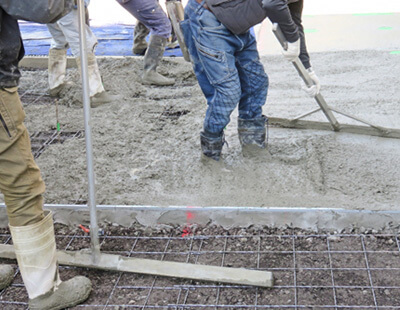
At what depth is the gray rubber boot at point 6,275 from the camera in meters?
2.84

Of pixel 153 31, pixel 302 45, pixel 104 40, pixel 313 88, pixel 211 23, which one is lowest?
pixel 104 40

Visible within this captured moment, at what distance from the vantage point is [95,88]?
5328 mm

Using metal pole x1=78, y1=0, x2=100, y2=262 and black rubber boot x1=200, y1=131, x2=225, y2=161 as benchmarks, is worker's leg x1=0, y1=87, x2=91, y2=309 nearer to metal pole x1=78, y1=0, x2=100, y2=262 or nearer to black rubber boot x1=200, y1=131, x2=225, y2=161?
metal pole x1=78, y1=0, x2=100, y2=262

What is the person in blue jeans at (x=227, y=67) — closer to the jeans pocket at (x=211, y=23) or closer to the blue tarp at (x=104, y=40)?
the jeans pocket at (x=211, y=23)

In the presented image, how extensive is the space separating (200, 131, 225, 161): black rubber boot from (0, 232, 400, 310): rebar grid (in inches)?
36.1

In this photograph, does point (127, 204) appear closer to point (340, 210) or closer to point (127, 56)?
point (340, 210)

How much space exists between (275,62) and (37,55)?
2.81 meters

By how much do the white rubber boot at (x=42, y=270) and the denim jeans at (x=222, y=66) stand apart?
58.8 inches

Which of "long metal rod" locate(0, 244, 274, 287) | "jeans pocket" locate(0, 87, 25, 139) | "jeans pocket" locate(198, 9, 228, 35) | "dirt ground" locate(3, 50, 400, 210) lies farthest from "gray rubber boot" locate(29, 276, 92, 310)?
"jeans pocket" locate(198, 9, 228, 35)

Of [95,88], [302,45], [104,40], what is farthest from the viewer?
[104,40]

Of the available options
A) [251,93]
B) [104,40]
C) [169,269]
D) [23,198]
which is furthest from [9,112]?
[104,40]

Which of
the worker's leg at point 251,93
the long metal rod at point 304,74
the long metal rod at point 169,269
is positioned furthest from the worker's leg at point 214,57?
the long metal rod at point 169,269

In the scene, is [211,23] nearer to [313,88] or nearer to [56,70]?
[313,88]

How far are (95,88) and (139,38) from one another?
1654 millimetres
